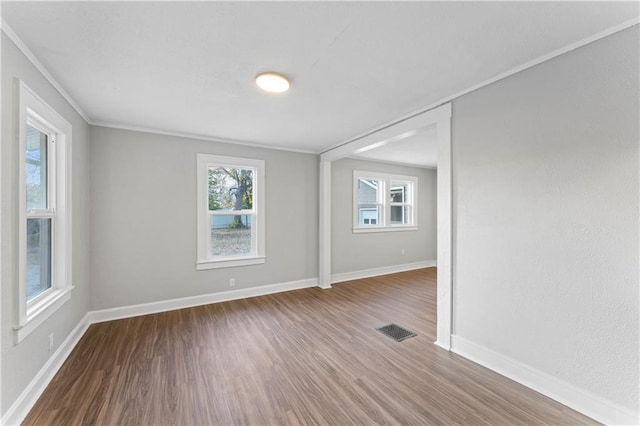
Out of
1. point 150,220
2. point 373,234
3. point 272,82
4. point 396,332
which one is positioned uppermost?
point 272,82

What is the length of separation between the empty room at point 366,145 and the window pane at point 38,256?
0.07 ft

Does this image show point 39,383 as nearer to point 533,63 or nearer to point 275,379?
point 275,379

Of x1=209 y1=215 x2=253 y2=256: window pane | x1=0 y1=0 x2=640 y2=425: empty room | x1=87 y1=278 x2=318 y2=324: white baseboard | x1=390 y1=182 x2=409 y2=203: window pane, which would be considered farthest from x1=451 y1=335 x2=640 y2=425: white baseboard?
x1=390 y1=182 x2=409 y2=203: window pane

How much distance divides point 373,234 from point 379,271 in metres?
0.81

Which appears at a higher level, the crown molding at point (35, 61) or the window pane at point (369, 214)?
the crown molding at point (35, 61)

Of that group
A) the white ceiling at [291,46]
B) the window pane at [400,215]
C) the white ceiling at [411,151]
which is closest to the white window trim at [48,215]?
the white ceiling at [291,46]

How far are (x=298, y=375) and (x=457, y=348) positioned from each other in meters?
1.50

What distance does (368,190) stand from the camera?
581 centimetres

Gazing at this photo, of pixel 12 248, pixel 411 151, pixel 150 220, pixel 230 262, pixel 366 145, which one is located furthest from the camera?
pixel 411 151

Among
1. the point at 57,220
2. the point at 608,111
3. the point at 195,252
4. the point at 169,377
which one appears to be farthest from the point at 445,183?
the point at 57,220

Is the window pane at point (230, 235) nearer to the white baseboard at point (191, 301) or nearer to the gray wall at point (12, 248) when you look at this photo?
the white baseboard at point (191, 301)

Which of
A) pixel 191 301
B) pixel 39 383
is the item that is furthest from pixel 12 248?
pixel 191 301

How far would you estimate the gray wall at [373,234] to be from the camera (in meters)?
5.22

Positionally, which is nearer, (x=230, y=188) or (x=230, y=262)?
(x=230, y=262)
